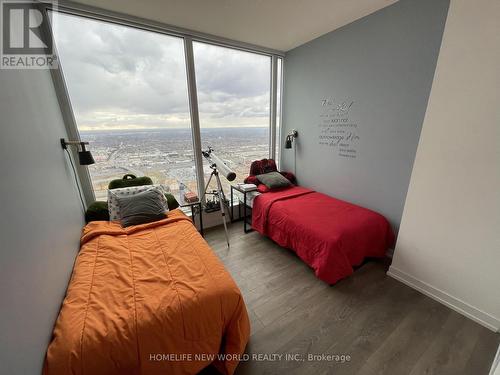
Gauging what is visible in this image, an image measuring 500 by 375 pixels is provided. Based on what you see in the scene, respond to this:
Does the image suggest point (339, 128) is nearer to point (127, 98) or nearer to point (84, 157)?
point (127, 98)

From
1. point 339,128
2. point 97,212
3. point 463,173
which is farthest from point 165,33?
point 463,173

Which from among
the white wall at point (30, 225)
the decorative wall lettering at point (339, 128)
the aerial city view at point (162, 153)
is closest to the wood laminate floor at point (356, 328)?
the white wall at point (30, 225)

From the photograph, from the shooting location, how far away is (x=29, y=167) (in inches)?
45.3

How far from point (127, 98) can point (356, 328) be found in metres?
3.10

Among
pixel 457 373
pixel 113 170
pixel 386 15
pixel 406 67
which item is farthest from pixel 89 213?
pixel 386 15

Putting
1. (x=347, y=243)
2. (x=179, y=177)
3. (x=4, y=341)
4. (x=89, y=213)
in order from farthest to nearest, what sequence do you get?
1. (x=179, y=177)
2. (x=89, y=213)
3. (x=347, y=243)
4. (x=4, y=341)

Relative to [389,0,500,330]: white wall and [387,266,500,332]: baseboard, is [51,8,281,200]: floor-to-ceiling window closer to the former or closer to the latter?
[389,0,500,330]: white wall

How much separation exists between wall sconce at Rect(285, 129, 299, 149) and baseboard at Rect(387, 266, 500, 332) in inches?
76.3

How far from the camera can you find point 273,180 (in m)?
2.90

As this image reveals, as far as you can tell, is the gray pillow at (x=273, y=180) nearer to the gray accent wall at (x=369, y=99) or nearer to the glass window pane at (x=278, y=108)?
the gray accent wall at (x=369, y=99)

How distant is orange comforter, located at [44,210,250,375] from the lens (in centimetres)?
92

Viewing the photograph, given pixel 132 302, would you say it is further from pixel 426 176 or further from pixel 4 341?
pixel 426 176

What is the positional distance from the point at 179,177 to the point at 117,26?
174 centimetres

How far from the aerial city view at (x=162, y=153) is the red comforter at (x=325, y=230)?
0.99 m
